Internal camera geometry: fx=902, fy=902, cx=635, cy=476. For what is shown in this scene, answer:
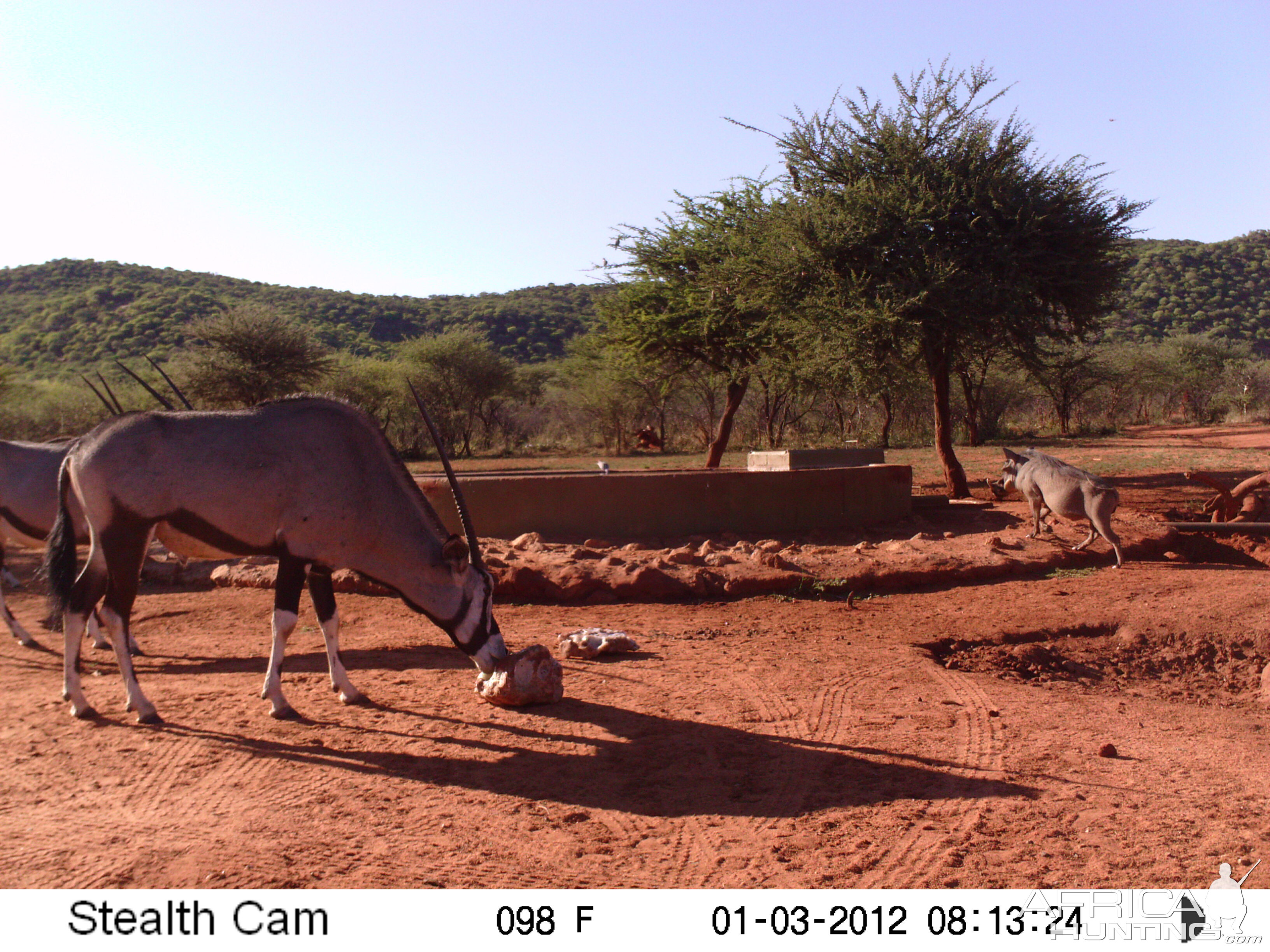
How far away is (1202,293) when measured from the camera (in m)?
58.0

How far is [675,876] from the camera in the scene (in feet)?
11.2

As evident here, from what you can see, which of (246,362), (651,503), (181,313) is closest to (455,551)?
(651,503)

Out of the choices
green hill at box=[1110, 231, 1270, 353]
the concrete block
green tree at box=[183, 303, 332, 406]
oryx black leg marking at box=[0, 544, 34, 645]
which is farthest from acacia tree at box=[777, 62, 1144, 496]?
green hill at box=[1110, 231, 1270, 353]

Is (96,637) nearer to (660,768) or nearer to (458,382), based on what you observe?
(660,768)

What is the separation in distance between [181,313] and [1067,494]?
4732 centimetres

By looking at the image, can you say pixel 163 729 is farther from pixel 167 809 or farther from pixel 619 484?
pixel 619 484

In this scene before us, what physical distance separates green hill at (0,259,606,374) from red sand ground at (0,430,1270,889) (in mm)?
30762

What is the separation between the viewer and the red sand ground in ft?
11.6

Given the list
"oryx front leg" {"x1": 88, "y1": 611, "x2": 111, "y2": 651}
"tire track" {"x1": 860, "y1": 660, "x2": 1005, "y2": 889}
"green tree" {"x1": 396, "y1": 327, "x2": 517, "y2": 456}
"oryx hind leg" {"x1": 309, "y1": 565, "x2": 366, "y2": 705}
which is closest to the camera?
"tire track" {"x1": 860, "y1": 660, "x2": 1005, "y2": 889}

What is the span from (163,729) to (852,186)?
12.9 m

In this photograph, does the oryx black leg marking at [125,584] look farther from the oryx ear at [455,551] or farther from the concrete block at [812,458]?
the concrete block at [812,458]

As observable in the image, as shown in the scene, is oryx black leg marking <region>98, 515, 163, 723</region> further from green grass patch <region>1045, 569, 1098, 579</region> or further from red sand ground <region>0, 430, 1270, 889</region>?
green grass patch <region>1045, 569, 1098, 579</region>

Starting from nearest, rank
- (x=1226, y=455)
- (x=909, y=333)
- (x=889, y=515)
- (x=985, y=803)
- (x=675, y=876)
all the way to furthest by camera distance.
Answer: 1. (x=675, y=876)
2. (x=985, y=803)
3. (x=889, y=515)
4. (x=909, y=333)
5. (x=1226, y=455)

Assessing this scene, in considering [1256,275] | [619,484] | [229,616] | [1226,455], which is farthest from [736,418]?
[1256,275]
